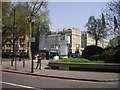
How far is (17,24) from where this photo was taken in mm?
38688

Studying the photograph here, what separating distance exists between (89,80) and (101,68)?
4.32 m

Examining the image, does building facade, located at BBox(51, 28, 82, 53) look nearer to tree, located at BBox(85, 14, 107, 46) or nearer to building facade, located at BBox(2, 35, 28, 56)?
building facade, located at BBox(2, 35, 28, 56)

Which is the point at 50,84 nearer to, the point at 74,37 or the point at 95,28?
the point at 95,28

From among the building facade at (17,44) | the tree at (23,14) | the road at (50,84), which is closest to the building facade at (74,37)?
the building facade at (17,44)

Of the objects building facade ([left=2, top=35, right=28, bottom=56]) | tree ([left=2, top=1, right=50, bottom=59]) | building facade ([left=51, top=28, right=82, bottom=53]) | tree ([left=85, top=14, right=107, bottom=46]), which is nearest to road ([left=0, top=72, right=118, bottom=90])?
building facade ([left=2, top=35, right=28, bottom=56])

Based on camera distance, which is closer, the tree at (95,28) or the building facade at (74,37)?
the tree at (95,28)

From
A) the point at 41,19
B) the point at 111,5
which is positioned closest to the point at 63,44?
the point at 111,5

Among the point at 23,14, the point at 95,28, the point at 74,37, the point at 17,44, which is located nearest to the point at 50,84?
the point at 17,44

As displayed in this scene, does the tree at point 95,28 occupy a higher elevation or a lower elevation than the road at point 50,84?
higher

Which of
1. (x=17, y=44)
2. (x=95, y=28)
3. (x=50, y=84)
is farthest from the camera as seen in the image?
(x=95, y=28)

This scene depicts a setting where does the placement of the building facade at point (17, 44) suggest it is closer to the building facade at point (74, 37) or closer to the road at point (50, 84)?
the road at point (50, 84)

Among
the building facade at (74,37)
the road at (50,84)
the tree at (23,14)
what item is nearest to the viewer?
the road at (50,84)

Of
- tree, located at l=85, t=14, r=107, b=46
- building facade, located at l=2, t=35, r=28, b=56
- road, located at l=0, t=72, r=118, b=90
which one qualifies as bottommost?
road, located at l=0, t=72, r=118, b=90

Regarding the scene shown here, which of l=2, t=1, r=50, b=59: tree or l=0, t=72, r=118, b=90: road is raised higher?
l=2, t=1, r=50, b=59: tree
